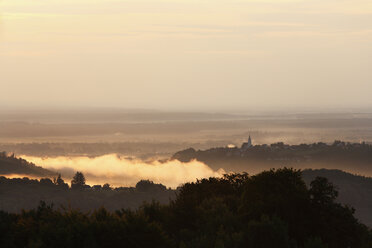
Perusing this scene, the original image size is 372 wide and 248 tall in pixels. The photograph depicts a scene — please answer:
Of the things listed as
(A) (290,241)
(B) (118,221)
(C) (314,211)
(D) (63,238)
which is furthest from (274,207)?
(D) (63,238)

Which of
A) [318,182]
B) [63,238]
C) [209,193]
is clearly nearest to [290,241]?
[318,182]

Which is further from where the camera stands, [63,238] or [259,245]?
[259,245]

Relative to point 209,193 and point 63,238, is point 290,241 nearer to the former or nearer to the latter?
point 63,238

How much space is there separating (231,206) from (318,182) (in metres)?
15.4

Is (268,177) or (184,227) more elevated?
(268,177)

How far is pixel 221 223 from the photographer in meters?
83.6

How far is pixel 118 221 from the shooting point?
7012 centimetres

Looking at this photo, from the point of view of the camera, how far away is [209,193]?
112312 millimetres

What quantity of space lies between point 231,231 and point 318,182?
11.7 m

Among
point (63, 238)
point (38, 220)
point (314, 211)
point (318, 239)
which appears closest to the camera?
point (63, 238)

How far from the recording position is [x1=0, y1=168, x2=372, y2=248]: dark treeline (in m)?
68.1

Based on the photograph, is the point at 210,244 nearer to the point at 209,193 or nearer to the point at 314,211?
the point at 314,211

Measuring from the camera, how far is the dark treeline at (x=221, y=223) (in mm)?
68125

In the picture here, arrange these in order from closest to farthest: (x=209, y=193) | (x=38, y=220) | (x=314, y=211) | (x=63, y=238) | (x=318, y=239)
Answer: (x=63, y=238)
(x=318, y=239)
(x=38, y=220)
(x=314, y=211)
(x=209, y=193)
